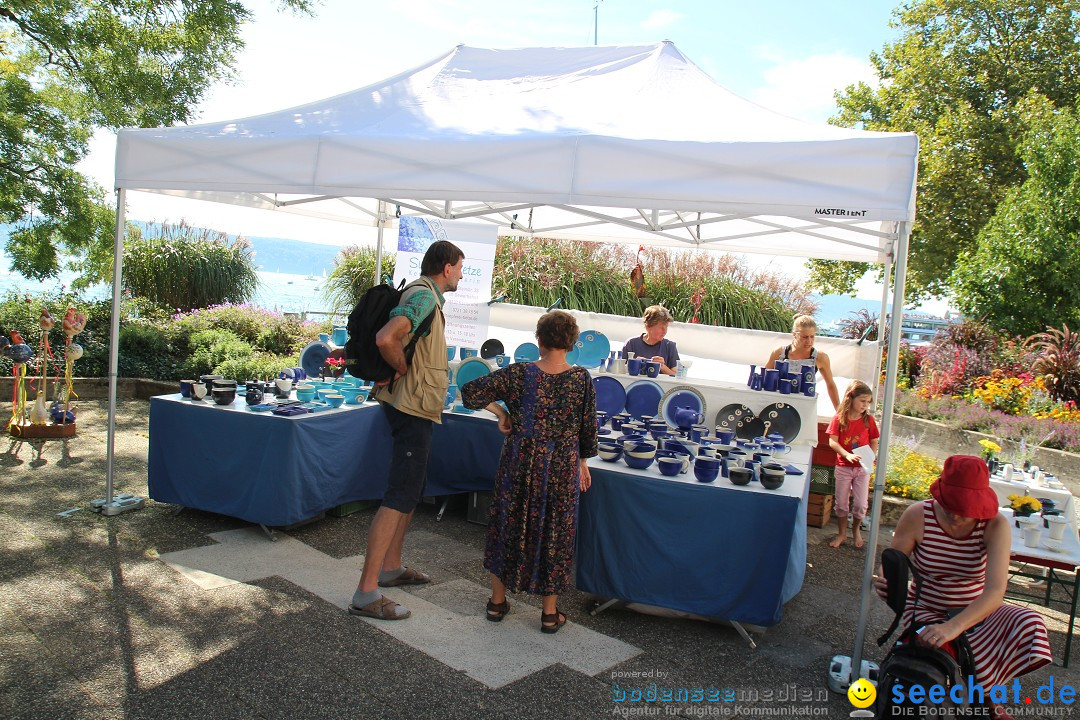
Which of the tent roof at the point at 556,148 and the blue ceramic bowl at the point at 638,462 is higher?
the tent roof at the point at 556,148

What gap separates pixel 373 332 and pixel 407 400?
34cm

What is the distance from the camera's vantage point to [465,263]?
6.26 meters

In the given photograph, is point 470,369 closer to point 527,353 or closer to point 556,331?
point 527,353

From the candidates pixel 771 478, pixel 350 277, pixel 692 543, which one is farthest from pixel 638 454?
pixel 350 277

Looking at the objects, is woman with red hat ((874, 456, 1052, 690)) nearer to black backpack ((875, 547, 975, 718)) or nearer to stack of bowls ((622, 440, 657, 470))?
black backpack ((875, 547, 975, 718))

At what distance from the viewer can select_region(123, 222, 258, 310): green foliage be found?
11.7m

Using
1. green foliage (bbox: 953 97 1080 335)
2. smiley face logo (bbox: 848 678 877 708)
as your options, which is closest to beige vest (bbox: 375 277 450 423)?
smiley face logo (bbox: 848 678 877 708)

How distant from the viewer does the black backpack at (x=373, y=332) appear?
10.9 ft

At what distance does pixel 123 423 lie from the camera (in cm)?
686

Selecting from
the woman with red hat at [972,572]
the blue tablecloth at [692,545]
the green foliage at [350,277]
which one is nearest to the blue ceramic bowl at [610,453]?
the blue tablecloth at [692,545]

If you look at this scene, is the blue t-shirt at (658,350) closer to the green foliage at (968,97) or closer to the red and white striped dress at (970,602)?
the red and white striped dress at (970,602)

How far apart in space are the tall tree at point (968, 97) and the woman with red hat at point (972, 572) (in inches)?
470

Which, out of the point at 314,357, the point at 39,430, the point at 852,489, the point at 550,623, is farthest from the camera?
the point at 39,430

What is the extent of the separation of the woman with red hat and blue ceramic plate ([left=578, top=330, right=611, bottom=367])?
2.90 m
